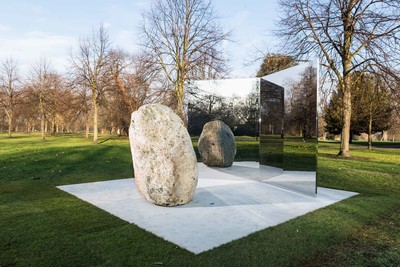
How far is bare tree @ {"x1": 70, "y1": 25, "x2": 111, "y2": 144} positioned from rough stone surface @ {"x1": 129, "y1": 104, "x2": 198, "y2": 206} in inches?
900

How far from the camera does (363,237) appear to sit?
15.2 ft

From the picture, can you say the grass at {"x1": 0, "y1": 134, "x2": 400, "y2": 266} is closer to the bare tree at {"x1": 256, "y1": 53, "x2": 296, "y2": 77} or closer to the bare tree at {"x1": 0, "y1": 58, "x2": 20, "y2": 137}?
the bare tree at {"x1": 256, "y1": 53, "x2": 296, "y2": 77}

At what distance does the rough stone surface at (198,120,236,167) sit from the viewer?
39.4 ft

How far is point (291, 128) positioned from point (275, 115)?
46.2 inches

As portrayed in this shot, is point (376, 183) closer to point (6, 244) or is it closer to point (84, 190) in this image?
point (84, 190)

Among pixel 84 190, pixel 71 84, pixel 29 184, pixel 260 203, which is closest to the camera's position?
pixel 260 203

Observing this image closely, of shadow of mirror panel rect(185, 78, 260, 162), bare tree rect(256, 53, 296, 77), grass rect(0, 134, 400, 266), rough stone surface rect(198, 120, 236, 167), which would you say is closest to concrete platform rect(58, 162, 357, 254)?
grass rect(0, 134, 400, 266)

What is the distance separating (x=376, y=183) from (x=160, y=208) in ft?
25.4

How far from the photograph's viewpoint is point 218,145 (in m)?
12.0

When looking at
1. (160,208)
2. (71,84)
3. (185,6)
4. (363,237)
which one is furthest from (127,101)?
(363,237)

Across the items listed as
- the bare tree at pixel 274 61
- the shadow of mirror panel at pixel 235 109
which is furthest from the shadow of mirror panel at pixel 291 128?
the bare tree at pixel 274 61

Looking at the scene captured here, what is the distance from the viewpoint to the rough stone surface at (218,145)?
12023 millimetres

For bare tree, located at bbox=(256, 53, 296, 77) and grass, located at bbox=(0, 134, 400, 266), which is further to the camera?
bare tree, located at bbox=(256, 53, 296, 77)

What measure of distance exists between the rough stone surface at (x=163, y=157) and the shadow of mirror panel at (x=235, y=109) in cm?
689
